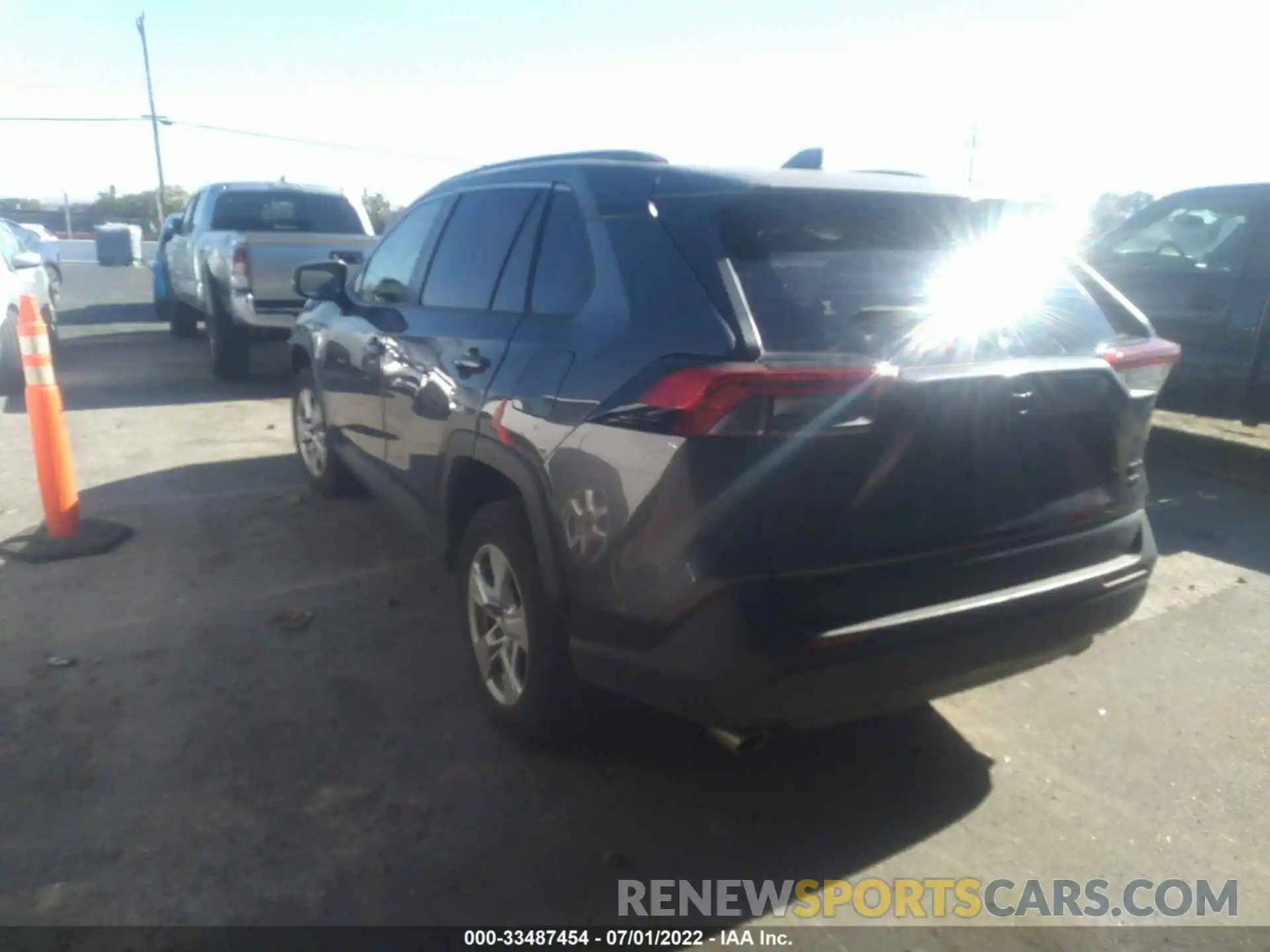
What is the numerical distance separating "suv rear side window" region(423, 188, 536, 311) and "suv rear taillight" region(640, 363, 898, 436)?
1495mm

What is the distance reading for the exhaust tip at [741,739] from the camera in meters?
2.76

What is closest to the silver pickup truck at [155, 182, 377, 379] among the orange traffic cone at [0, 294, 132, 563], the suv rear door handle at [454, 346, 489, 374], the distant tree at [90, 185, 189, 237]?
the orange traffic cone at [0, 294, 132, 563]

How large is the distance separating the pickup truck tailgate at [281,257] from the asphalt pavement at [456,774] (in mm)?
4668

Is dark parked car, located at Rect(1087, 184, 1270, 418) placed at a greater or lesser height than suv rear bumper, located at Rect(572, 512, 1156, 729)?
greater

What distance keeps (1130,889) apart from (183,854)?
2.61 meters

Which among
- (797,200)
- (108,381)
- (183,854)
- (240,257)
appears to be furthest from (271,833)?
(108,381)

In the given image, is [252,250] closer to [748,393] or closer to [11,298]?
[11,298]

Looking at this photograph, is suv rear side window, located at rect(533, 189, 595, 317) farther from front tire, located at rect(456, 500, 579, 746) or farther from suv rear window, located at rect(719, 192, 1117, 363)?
front tire, located at rect(456, 500, 579, 746)

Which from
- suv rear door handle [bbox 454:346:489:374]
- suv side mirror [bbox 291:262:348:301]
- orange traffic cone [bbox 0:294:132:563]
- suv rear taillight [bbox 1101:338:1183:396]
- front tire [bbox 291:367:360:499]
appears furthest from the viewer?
front tire [bbox 291:367:360:499]

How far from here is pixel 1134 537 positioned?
3250mm

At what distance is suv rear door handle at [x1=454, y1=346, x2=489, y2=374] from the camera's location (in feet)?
11.7

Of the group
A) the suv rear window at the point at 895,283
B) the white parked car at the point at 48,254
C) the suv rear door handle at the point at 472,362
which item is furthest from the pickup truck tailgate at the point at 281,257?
the suv rear window at the point at 895,283

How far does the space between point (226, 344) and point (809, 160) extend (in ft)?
26.4

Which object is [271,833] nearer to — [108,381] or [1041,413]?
[1041,413]
